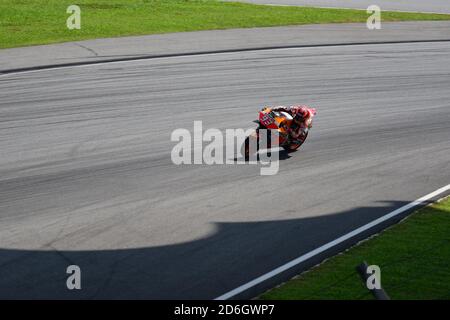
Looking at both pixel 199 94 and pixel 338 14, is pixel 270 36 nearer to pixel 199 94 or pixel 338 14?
pixel 338 14

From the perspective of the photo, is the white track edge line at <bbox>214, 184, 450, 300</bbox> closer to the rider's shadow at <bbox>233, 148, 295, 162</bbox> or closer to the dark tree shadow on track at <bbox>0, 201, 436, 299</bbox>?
the dark tree shadow on track at <bbox>0, 201, 436, 299</bbox>

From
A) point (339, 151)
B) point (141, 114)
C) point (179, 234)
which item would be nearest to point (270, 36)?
point (141, 114)

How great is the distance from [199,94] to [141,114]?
250cm

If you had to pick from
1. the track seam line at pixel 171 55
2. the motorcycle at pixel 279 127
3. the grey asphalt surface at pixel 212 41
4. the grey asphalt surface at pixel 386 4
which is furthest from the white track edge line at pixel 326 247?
the grey asphalt surface at pixel 386 4

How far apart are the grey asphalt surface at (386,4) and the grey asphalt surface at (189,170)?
420 inches

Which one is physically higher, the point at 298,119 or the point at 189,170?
the point at 298,119

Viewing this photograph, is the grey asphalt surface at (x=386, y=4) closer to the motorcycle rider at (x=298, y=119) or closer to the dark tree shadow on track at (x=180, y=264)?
the motorcycle rider at (x=298, y=119)

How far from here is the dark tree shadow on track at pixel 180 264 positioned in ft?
37.7

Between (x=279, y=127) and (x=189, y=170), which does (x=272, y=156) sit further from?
(x=189, y=170)

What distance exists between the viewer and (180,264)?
12.5 m

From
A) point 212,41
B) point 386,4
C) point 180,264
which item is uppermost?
point 386,4

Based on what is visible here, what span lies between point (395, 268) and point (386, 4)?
29385 mm

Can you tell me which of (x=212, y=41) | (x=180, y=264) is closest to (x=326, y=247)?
(x=180, y=264)
